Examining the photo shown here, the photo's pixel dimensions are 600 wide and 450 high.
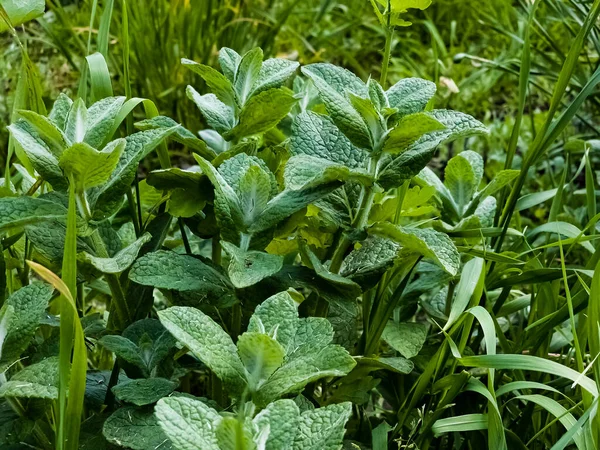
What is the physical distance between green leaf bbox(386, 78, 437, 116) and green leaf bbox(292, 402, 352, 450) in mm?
345

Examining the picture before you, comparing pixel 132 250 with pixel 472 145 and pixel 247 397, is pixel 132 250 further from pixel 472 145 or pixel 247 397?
pixel 472 145

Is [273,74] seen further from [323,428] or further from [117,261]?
[323,428]

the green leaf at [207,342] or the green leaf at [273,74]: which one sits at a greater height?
the green leaf at [273,74]

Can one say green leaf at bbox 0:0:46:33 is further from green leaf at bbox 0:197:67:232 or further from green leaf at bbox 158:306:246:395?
green leaf at bbox 158:306:246:395

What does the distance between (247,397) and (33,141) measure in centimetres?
35

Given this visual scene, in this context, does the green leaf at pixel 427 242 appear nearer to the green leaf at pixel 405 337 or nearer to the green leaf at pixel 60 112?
the green leaf at pixel 405 337

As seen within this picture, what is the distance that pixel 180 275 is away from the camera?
0.77 meters

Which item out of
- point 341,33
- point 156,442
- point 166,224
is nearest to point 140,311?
point 166,224

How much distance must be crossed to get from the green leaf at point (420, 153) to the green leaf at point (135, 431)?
34cm

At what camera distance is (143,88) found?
89.4 inches

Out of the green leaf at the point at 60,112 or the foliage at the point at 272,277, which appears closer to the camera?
the foliage at the point at 272,277

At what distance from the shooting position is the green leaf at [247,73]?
2.81ft

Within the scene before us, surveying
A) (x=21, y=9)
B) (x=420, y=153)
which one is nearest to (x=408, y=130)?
(x=420, y=153)

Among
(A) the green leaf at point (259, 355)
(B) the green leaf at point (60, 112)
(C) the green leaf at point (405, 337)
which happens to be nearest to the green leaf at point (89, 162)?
(B) the green leaf at point (60, 112)
